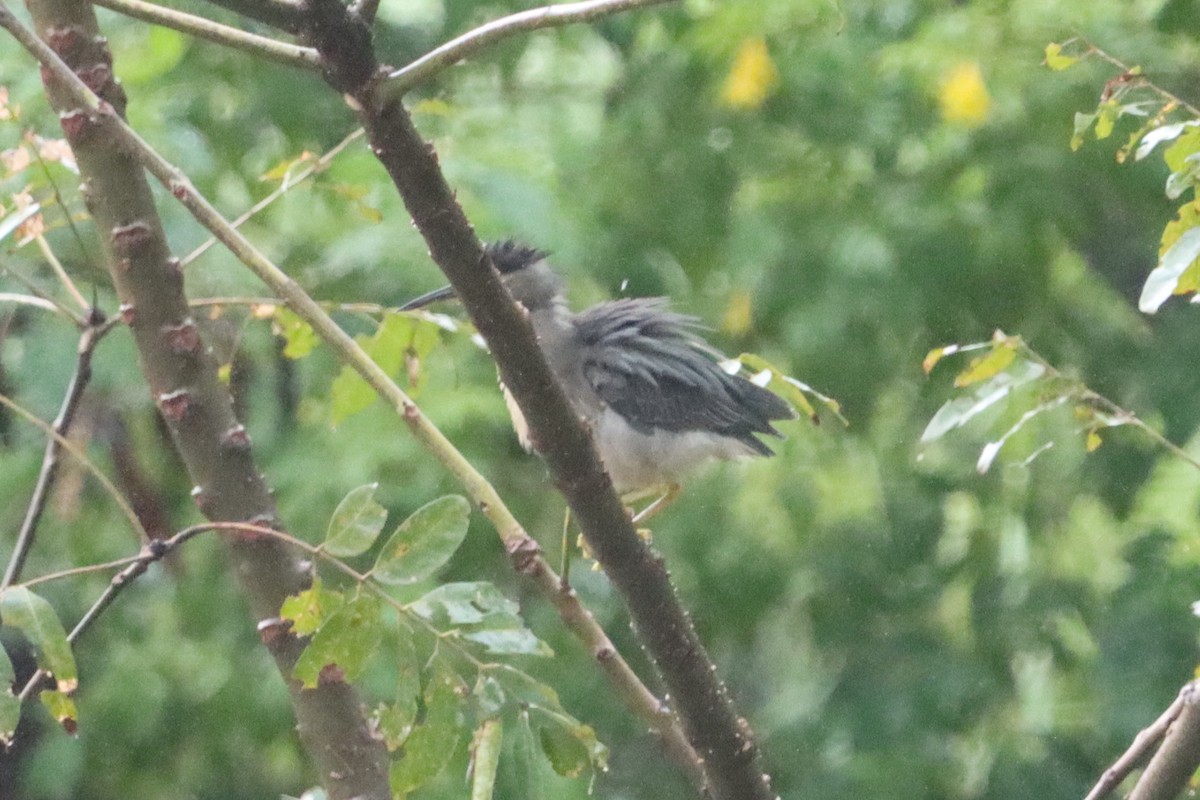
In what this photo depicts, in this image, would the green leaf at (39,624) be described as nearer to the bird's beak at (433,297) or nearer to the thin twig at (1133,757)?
the thin twig at (1133,757)

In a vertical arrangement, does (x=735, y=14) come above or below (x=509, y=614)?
above

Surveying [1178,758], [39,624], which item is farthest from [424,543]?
[1178,758]

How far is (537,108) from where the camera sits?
3.24m

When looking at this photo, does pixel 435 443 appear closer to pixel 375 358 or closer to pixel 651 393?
pixel 375 358

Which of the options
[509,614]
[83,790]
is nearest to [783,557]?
[83,790]

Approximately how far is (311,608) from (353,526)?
0.08 metres

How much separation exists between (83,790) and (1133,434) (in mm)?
2301

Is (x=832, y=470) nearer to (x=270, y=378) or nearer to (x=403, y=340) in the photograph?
(x=270, y=378)

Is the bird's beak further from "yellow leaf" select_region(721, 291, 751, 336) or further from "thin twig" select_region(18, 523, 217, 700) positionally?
"thin twig" select_region(18, 523, 217, 700)

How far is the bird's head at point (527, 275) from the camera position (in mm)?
2520

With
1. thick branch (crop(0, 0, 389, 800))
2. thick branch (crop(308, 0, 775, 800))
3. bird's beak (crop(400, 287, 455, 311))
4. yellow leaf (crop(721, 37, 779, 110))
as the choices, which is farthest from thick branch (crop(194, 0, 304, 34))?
yellow leaf (crop(721, 37, 779, 110))

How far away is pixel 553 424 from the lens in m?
1.04

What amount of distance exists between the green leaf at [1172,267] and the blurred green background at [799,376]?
5.01 feet

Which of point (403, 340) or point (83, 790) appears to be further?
point (83, 790)
